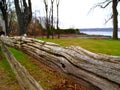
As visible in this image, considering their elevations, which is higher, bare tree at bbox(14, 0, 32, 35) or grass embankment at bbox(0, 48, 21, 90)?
bare tree at bbox(14, 0, 32, 35)

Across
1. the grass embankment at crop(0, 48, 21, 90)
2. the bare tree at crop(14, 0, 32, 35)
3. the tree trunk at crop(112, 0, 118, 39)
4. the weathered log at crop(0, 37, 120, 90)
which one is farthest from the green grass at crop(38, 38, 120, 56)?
the tree trunk at crop(112, 0, 118, 39)

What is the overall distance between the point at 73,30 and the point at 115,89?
4818 cm

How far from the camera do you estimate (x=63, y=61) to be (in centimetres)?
319

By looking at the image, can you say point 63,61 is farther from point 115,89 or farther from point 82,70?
point 115,89

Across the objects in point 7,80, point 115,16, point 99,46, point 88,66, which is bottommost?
point 7,80

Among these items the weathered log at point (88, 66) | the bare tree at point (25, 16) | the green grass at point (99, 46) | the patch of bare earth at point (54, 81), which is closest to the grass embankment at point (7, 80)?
the patch of bare earth at point (54, 81)

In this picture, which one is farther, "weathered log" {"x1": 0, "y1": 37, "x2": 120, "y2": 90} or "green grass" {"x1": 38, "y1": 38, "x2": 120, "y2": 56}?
"green grass" {"x1": 38, "y1": 38, "x2": 120, "y2": 56}

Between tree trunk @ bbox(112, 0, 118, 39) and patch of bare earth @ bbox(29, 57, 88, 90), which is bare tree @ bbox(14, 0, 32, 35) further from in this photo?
tree trunk @ bbox(112, 0, 118, 39)

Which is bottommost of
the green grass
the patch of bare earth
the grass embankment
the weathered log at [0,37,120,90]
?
the grass embankment

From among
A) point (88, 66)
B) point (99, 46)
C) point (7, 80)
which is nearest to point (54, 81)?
point (7, 80)

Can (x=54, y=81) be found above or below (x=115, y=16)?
below

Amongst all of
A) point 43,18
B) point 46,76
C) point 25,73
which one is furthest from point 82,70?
point 43,18

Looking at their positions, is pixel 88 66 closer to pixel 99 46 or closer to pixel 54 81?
pixel 54 81

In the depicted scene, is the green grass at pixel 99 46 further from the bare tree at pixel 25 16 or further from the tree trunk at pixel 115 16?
the tree trunk at pixel 115 16
